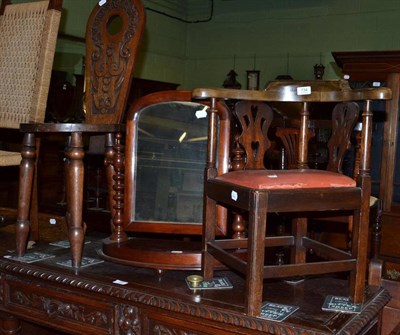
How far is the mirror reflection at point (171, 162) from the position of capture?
187 cm

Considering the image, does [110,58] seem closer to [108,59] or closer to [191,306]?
[108,59]

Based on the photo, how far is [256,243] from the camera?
4.42ft

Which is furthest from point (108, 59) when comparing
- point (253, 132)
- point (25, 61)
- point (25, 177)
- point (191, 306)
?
point (191, 306)

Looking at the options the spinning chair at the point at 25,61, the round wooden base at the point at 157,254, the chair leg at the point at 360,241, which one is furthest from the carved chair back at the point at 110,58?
the chair leg at the point at 360,241

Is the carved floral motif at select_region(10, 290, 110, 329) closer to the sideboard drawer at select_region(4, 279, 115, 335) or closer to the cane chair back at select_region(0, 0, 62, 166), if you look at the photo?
the sideboard drawer at select_region(4, 279, 115, 335)

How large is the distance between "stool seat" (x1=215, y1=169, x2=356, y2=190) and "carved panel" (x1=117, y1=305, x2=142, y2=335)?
1.63 feet

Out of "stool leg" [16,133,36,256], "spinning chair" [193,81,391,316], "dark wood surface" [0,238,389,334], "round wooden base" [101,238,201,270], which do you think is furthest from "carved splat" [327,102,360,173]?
"stool leg" [16,133,36,256]

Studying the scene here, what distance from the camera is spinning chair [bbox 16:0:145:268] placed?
176 centimetres

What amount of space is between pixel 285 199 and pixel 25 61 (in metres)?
1.36

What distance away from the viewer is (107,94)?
2016 mm

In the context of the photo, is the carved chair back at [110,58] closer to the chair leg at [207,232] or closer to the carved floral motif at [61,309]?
the chair leg at [207,232]

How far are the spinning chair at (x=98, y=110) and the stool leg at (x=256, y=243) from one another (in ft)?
2.19

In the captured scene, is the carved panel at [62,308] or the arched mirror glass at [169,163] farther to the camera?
the arched mirror glass at [169,163]

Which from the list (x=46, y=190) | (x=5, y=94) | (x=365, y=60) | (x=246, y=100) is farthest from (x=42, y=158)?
(x=246, y=100)
